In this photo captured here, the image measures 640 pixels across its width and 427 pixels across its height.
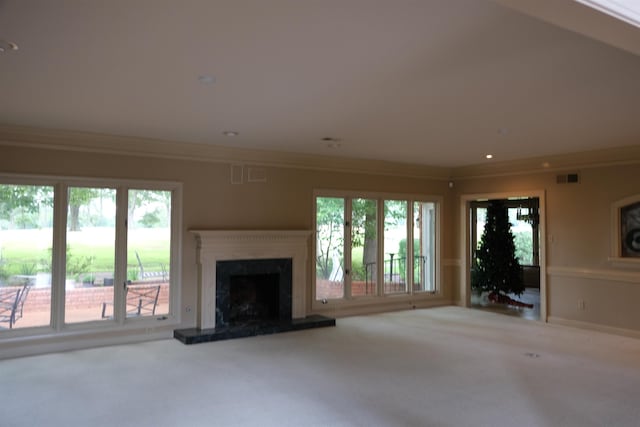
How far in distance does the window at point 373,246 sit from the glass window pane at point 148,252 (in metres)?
2.24

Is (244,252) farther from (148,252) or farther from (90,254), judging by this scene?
(90,254)

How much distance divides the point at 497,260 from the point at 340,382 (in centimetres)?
571

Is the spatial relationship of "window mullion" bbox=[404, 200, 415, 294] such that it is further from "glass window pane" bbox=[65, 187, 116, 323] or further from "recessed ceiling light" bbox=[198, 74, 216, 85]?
"recessed ceiling light" bbox=[198, 74, 216, 85]

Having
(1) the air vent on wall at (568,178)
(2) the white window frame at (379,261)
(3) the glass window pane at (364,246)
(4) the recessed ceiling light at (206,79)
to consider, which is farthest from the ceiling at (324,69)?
(3) the glass window pane at (364,246)

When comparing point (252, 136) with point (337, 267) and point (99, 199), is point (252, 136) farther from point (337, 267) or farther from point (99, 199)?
point (337, 267)

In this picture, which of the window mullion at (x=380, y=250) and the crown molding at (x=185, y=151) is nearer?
the crown molding at (x=185, y=151)

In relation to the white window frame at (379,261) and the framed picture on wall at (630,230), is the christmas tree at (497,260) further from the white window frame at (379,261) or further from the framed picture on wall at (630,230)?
the framed picture on wall at (630,230)

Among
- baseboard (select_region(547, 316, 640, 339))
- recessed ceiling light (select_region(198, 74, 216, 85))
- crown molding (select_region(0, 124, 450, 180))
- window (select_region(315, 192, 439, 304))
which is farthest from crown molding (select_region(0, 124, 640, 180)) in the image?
recessed ceiling light (select_region(198, 74, 216, 85))

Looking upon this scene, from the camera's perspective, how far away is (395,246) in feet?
25.9

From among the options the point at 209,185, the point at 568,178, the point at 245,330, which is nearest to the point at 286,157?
the point at 209,185

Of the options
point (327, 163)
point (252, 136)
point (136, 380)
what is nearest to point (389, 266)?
point (327, 163)

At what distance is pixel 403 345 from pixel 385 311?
→ 217cm

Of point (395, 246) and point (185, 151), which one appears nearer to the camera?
point (185, 151)

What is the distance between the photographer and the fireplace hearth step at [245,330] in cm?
555
